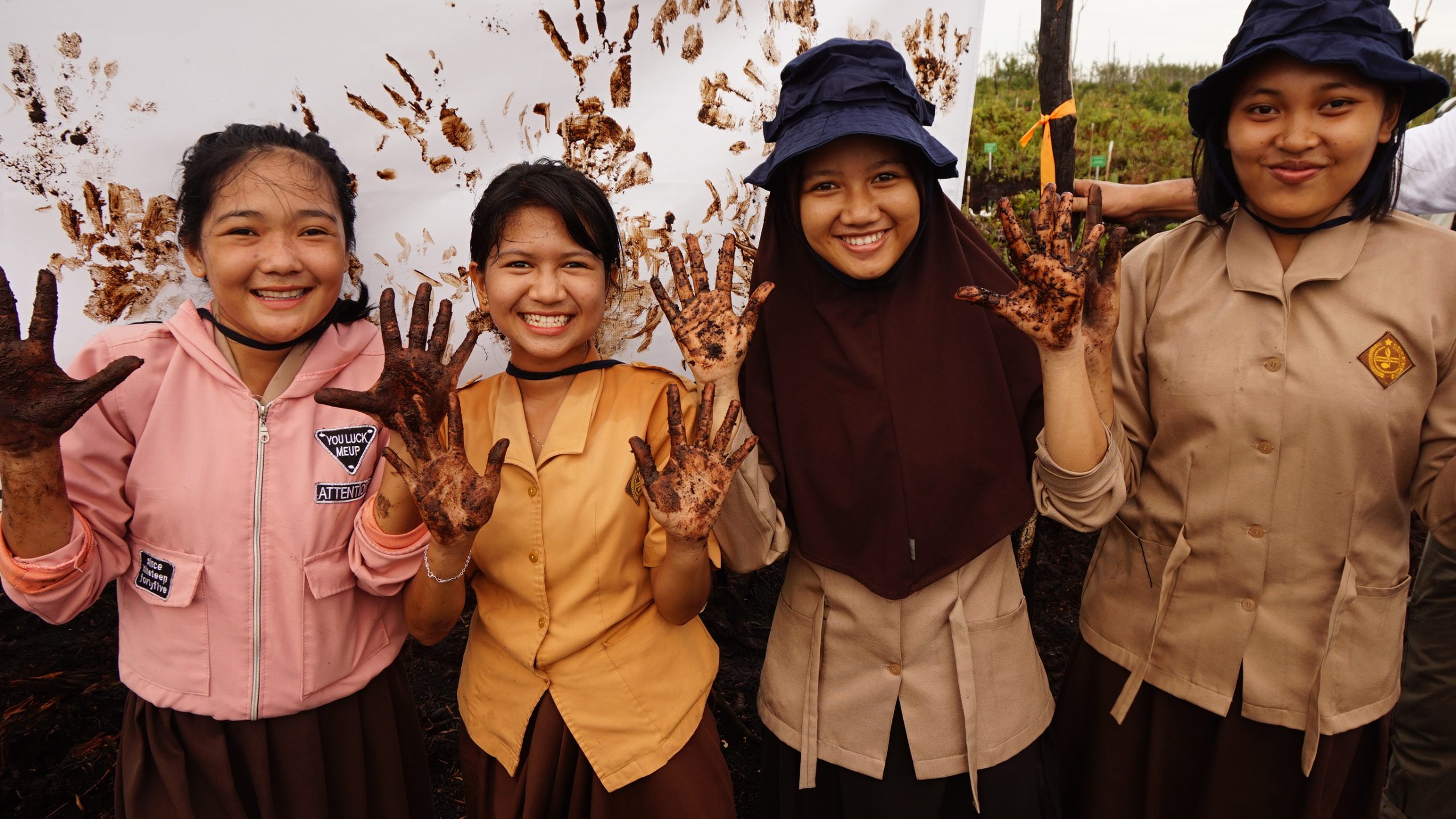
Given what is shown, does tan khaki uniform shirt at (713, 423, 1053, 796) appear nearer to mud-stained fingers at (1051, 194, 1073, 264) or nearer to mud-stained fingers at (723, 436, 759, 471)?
mud-stained fingers at (723, 436, 759, 471)

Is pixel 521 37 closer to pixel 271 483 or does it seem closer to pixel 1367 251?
pixel 271 483

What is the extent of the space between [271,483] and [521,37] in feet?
4.30

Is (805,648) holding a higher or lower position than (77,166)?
lower

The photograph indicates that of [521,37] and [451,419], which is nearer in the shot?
[451,419]

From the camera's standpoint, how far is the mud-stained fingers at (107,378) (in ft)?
4.58

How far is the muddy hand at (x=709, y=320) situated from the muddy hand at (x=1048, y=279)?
1.42ft

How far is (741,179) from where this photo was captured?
8.17 feet

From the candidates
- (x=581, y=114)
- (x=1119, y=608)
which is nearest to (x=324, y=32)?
(x=581, y=114)

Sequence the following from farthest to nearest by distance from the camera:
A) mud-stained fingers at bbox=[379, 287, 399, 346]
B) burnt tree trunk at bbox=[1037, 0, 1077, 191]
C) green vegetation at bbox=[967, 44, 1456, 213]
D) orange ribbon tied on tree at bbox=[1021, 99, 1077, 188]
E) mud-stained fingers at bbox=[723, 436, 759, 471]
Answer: green vegetation at bbox=[967, 44, 1456, 213]
burnt tree trunk at bbox=[1037, 0, 1077, 191]
orange ribbon tied on tree at bbox=[1021, 99, 1077, 188]
mud-stained fingers at bbox=[723, 436, 759, 471]
mud-stained fingers at bbox=[379, 287, 399, 346]

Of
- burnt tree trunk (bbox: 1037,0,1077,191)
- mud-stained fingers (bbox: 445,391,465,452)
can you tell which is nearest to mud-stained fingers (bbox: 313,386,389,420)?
mud-stained fingers (bbox: 445,391,465,452)

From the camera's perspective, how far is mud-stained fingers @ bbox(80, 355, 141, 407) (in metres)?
1.39

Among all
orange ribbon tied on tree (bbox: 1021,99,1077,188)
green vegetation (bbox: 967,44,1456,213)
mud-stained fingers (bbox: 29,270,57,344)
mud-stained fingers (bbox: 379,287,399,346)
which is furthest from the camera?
green vegetation (bbox: 967,44,1456,213)

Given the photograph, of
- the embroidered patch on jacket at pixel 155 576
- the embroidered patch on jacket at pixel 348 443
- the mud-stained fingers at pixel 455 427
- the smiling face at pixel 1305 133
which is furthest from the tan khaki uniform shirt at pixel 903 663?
the embroidered patch on jacket at pixel 155 576

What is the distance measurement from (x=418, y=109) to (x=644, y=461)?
50.4 inches
